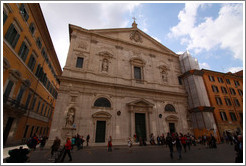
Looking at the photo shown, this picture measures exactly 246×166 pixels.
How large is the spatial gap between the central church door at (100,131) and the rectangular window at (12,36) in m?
12.2

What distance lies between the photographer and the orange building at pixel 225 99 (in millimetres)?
20953

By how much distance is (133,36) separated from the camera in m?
23.6

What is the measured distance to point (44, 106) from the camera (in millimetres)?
22531

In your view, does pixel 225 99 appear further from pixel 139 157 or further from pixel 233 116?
pixel 139 157

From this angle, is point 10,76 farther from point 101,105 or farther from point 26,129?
point 101,105

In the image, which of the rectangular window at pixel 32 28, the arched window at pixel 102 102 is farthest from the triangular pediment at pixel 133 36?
the arched window at pixel 102 102

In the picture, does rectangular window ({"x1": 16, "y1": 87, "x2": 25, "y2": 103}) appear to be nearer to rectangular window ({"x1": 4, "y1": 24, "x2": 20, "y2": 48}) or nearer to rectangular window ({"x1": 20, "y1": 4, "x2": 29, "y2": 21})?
rectangular window ({"x1": 4, "y1": 24, "x2": 20, "y2": 48})

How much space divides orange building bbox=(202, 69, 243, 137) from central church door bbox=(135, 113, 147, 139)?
12.6m

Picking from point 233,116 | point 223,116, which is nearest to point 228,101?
point 233,116

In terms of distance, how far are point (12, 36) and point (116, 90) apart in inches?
495

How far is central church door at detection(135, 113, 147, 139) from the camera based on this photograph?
16645 millimetres

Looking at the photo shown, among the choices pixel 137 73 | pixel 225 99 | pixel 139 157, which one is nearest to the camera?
pixel 139 157

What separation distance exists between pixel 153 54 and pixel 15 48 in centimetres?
1994

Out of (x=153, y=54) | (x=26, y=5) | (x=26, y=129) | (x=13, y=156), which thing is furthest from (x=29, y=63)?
(x=153, y=54)
